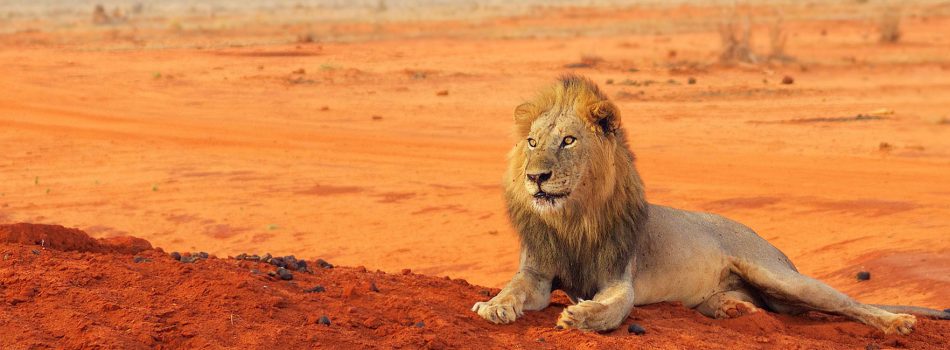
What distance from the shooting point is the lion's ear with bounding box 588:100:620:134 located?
7004mm

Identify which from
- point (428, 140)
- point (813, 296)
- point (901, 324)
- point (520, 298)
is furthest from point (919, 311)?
point (428, 140)

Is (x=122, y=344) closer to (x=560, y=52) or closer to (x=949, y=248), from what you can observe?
(x=949, y=248)

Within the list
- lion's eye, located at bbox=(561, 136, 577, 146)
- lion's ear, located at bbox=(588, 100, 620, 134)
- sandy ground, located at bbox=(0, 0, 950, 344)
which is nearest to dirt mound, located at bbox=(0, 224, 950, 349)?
lion's eye, located at bbox=(561, 136, 577, 146)

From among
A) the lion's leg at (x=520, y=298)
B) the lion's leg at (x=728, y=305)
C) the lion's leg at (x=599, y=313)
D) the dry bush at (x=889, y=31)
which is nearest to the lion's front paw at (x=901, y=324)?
the lion's leg at (x=728, y=305)

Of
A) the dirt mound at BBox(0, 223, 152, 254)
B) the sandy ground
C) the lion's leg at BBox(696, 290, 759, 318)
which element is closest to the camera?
the dirt mound at BBox(0, 223, 152, 254)

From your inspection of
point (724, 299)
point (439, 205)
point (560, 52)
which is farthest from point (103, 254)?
point (560, 52)

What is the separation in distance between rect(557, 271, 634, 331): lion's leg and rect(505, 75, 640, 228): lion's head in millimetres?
559

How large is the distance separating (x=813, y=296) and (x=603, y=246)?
156 centimetres

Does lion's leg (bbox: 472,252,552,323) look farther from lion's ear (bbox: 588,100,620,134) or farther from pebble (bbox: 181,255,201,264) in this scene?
pebble (bbox: 181,255,201,264)

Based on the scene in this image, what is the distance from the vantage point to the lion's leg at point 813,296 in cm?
746

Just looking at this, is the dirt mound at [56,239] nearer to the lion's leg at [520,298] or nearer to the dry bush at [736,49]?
the lion's leg at [520,298]

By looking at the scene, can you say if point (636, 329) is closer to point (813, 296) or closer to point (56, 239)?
point (813, 296)

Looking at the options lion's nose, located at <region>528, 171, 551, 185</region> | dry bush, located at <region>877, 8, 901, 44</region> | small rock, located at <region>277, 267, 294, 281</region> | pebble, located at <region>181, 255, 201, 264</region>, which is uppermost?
lion's nose, located at <region>528, 171, 551, 185</region>

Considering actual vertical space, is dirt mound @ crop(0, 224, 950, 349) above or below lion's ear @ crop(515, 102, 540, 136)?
below
